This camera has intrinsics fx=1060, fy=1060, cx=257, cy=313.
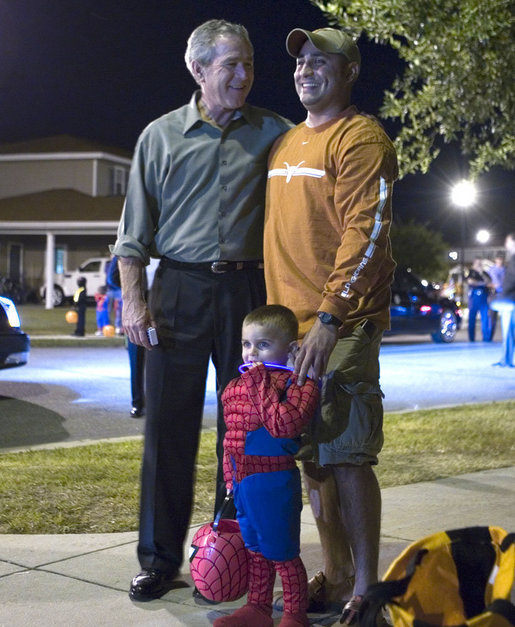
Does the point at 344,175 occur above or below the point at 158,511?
above

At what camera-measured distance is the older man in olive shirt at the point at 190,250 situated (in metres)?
4.45

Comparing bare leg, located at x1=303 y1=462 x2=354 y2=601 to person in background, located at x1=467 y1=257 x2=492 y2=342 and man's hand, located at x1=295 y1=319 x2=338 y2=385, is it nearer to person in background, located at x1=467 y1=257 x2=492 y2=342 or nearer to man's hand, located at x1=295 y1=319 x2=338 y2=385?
man's hand, located at x1=295 y1=319 x2=338 y2=385

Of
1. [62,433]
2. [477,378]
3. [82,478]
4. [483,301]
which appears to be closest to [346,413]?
[82,478]

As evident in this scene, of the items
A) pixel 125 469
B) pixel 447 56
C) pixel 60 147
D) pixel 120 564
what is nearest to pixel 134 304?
pixel 120 564

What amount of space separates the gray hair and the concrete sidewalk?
2.22m

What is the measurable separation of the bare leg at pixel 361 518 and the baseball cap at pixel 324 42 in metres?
1.61

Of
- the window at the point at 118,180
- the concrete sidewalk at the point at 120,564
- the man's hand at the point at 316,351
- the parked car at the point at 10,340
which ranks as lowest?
the concrete sidewalk at the point at 120,564

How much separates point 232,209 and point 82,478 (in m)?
2.85

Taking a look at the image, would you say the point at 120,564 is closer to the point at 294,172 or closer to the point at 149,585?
the point at 149,585

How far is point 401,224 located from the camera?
216 ft

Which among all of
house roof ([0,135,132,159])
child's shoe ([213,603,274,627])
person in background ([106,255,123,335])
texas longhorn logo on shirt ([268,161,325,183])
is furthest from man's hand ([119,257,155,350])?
house roof ([0,135,132,159])

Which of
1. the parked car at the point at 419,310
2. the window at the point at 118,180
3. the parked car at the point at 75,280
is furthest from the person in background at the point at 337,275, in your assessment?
the window at the point at 118,180

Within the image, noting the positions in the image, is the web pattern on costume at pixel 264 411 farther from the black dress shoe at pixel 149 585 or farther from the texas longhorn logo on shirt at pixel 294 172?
the texas longhorn logo on shirt at pixel 294 172

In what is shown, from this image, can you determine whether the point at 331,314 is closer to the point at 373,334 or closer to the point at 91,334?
the point at 373,334
